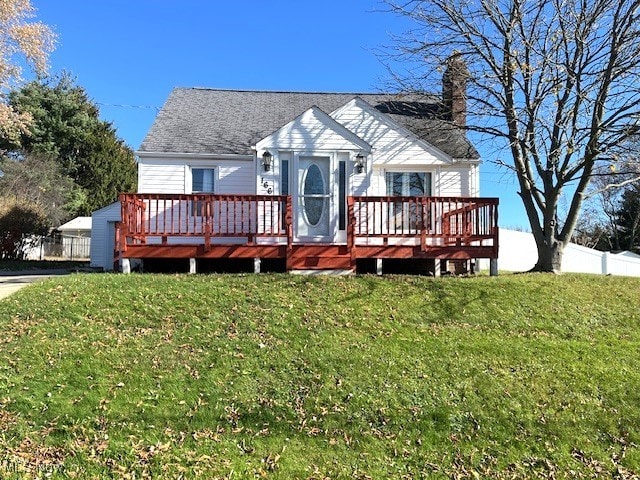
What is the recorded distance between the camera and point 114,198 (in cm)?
3784

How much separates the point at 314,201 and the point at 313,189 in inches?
11.8

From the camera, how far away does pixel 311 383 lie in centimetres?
→ 557

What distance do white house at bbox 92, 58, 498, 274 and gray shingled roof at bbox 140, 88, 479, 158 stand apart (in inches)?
2.2

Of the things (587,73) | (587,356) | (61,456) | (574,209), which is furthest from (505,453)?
(587,73)

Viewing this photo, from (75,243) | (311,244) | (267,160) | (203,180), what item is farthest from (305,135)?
(75,243)

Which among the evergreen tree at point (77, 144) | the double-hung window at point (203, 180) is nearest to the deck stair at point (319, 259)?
the double-hung window at point (203, 180)

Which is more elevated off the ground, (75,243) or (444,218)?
(444,218)

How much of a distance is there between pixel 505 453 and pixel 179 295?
5353 millimetres

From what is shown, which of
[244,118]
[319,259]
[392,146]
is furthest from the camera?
[244,118]

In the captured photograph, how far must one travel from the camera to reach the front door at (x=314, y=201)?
11.5 meters

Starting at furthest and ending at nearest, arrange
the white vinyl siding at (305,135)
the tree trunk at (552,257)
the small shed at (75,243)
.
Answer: the small shed at (75,243) < the white vinyl siding at (305,135) < the tree trunk at (552,257)

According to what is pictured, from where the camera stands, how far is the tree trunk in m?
10.6

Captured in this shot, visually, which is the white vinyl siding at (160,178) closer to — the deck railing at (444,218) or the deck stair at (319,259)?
the deck stair at (319,259)

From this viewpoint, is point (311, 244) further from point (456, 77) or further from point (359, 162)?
point (456, 77)
